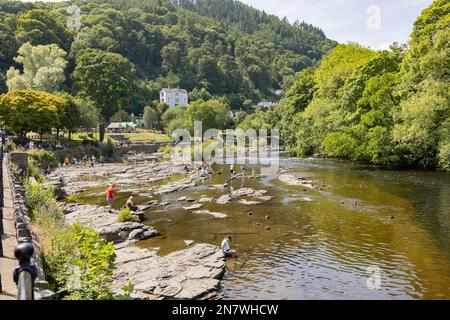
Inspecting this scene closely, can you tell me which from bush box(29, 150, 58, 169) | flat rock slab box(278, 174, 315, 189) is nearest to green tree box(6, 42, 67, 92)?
bush box(29, 150, 58, 169)

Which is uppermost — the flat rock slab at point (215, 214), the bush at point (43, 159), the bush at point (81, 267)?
the bush at point (43, 159)

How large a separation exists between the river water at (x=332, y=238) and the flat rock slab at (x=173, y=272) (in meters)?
0.80

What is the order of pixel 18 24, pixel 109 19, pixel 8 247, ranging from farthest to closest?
pixel 109 19
pixel 18 24
pixel 8 247

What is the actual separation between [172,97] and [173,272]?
155622mm

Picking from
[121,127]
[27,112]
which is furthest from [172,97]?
[27,112]

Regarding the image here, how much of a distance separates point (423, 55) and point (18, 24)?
137032 millimetres

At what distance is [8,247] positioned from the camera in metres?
13.5

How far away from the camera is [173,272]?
57.1 ft

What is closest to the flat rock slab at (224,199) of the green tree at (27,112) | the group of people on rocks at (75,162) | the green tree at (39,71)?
the group of people on rocks at (75,162)

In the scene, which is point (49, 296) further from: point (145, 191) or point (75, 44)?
point (75, 44)

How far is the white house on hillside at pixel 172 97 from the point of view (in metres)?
166

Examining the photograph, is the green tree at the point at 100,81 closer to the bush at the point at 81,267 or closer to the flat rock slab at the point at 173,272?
the flat rock slab at the point at 173,272

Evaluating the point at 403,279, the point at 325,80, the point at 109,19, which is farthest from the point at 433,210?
the point at 109,19
